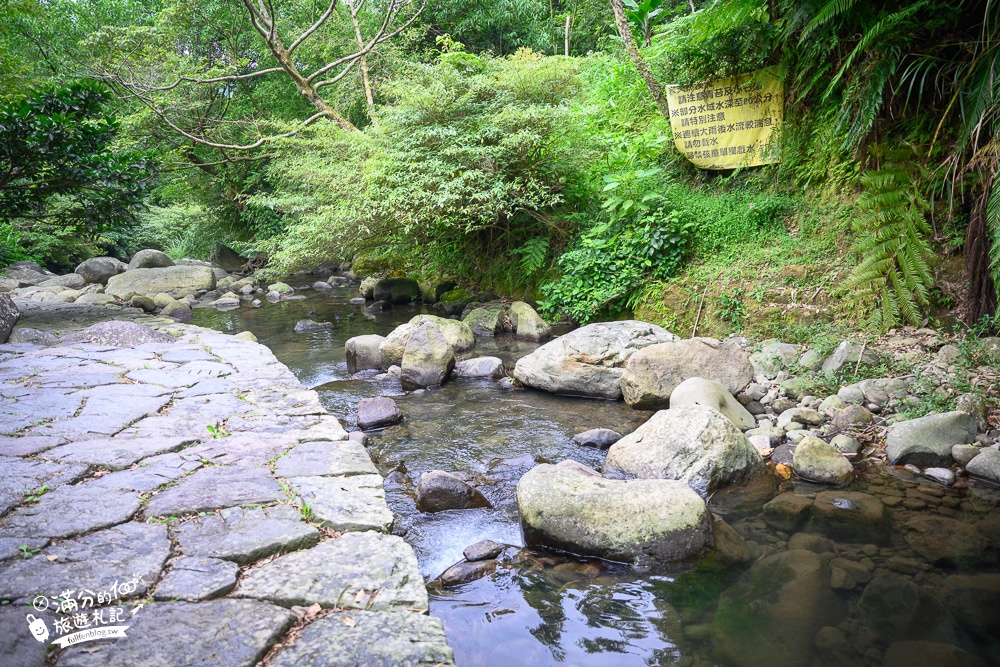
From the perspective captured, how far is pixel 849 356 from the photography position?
5.28 metres

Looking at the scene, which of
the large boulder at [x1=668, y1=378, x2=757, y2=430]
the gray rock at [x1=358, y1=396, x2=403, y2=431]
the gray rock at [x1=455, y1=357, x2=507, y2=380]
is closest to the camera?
the large boulder at [x1=668, y1=378, x2=757, y2=430]

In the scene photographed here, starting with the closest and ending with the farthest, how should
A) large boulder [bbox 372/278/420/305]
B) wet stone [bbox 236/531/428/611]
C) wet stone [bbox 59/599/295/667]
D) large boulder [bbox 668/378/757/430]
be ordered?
1. wet stone [bbox 59/599/295/667]
2. wet stone [bbox 236/531/428/611]
3. large boulder [bbox 668/378/757/430]
4. large boulder [bbox 372/278/420/305]

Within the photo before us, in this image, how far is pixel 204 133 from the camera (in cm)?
1653

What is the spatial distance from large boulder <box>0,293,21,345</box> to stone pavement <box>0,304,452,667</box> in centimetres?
261

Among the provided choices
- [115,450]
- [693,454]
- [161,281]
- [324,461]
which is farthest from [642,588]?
[161,281]

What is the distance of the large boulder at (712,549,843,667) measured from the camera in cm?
265

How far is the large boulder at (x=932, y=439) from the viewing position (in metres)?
4.20

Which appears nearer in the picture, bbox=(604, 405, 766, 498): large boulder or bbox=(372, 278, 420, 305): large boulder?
bbox=(604, 405, 766, 498): large boulder

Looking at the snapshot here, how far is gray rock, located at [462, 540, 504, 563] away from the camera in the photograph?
3.39 meters

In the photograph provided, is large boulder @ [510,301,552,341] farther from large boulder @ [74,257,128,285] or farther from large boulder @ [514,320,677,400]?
large boulder @ [74,257,128,285]

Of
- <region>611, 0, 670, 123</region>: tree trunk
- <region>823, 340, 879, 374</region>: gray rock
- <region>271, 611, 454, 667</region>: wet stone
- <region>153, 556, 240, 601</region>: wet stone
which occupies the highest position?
<region>611, 0, 670, 123</region>: tree trunk

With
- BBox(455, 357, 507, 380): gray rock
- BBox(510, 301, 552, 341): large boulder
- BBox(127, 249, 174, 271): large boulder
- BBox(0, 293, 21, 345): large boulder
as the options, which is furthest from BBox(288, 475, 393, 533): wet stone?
BBox(127, 249, 174, 271): large boulder

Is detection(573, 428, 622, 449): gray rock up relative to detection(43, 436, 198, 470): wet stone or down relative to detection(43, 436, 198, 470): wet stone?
down

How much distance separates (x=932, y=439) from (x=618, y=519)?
8.25 feet
